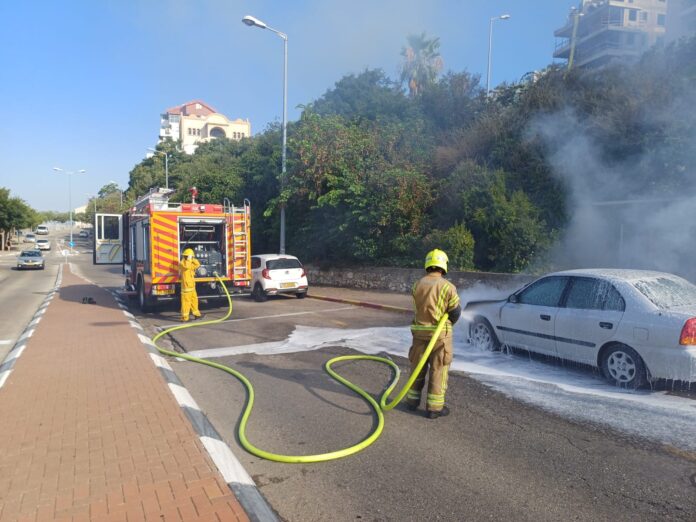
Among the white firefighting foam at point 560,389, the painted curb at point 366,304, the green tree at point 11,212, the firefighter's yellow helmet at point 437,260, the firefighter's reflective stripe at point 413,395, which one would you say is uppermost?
the green tree at point 11,212

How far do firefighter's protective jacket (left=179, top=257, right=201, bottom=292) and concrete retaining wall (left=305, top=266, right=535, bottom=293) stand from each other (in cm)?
709

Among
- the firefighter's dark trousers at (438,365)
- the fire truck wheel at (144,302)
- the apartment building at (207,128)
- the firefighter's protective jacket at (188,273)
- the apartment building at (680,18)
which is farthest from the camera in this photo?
the apartment building at (207,128)

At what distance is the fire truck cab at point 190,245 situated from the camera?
39.3ft

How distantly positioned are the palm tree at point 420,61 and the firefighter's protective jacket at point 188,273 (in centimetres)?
3006

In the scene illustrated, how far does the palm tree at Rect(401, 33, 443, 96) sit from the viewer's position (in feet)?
124

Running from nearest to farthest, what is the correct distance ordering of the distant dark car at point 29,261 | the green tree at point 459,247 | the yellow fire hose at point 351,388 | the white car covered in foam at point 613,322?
1. the yellow fire hose at point 351,388
2. the white car covered in foam at point 613,322
3. the green tree at point 459,247
4. the distant dark car at point 29,261

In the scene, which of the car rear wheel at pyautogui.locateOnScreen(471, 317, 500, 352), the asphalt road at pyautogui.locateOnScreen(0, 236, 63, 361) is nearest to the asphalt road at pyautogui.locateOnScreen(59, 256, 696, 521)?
the car rear wheel at pyautogui.locateOnScreen(471, 317, 500, 352)

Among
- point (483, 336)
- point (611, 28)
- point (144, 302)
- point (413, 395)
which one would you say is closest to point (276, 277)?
point (144, 302)

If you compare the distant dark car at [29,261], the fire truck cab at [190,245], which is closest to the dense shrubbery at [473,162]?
the fire truck cab at [190,245]

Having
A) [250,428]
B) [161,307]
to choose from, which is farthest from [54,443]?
[161,307]

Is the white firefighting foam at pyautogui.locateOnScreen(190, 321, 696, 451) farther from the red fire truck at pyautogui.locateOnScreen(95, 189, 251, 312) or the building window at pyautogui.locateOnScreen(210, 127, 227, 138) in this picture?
the building window at pyautogui.locateOnScreen(210, 127, 227, 138)

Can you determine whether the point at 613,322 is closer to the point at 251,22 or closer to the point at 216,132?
the point at 251,22

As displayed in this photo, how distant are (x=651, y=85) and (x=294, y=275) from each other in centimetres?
1105

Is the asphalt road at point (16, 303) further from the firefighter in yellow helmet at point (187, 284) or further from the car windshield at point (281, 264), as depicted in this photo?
Answer: the car windshield at point (281, 264)
